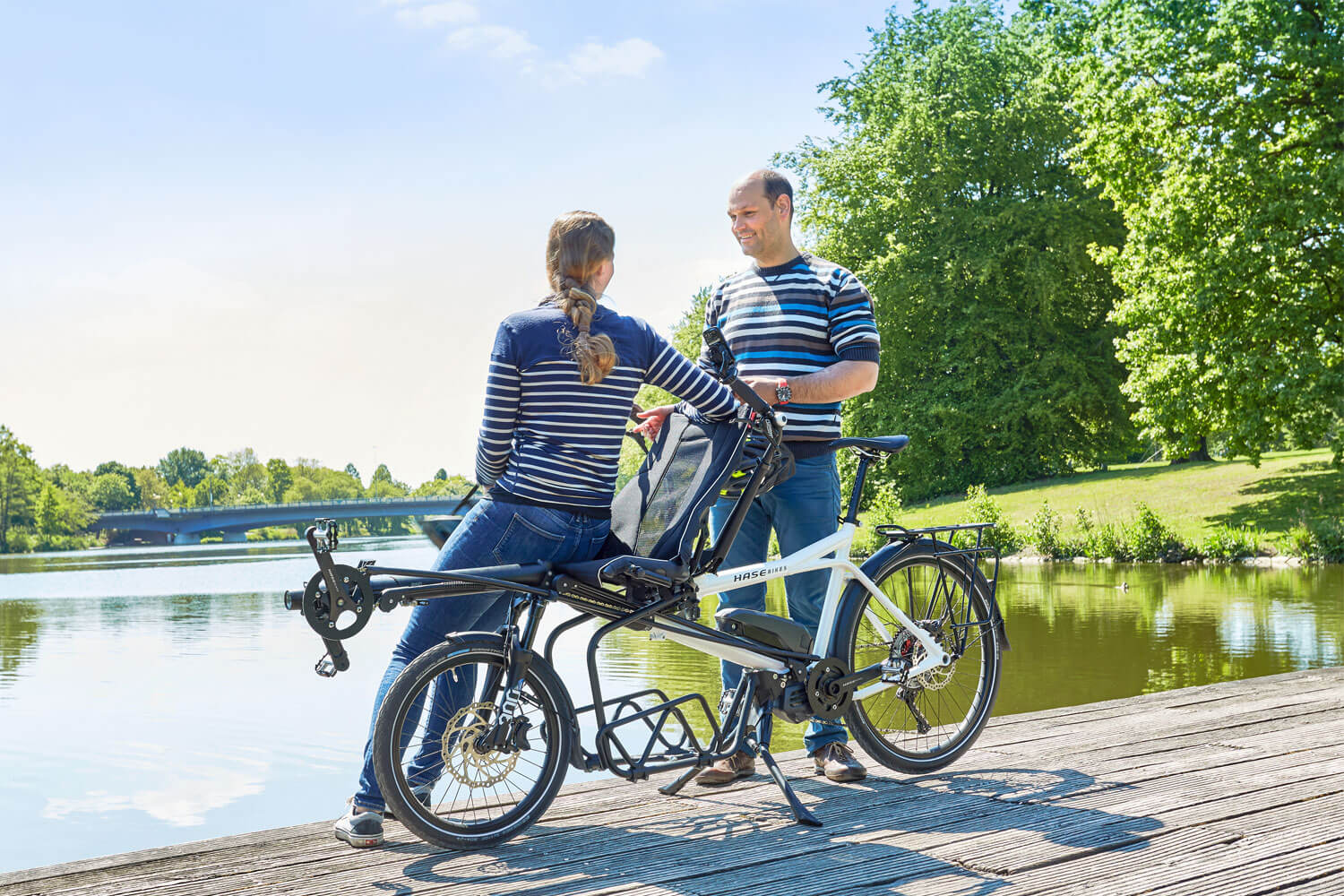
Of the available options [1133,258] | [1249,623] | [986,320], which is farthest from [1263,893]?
[986,320]

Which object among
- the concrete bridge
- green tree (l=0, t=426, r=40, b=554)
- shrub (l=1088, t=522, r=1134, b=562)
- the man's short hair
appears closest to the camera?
the man's short hair

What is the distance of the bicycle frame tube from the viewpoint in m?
3.66

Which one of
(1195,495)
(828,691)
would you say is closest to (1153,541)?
(1195,495)

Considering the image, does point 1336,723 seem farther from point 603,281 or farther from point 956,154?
point 956,154

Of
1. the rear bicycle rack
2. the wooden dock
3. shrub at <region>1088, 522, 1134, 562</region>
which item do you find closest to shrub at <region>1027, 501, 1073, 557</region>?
shrub at <region>1088, 522, 1134, 562</region>

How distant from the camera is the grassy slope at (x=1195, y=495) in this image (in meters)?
20.8

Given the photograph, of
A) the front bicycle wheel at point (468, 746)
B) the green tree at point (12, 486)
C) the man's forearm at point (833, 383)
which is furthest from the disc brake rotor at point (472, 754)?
the green tree at point (12, 486)

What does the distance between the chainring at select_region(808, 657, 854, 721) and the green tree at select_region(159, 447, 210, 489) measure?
123382 millimetres

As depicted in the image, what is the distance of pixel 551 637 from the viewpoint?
3348 mm

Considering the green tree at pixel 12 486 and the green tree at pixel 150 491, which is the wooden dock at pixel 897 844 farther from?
the green tree at pixel 150 491

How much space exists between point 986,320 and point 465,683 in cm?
2988

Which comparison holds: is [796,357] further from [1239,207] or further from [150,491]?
[150,491]

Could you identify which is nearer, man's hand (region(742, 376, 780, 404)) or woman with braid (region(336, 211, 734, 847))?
woman with braid (region(336, 211, 734, 847))

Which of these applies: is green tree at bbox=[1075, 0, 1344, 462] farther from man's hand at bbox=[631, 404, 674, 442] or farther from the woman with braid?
the woman with braid
